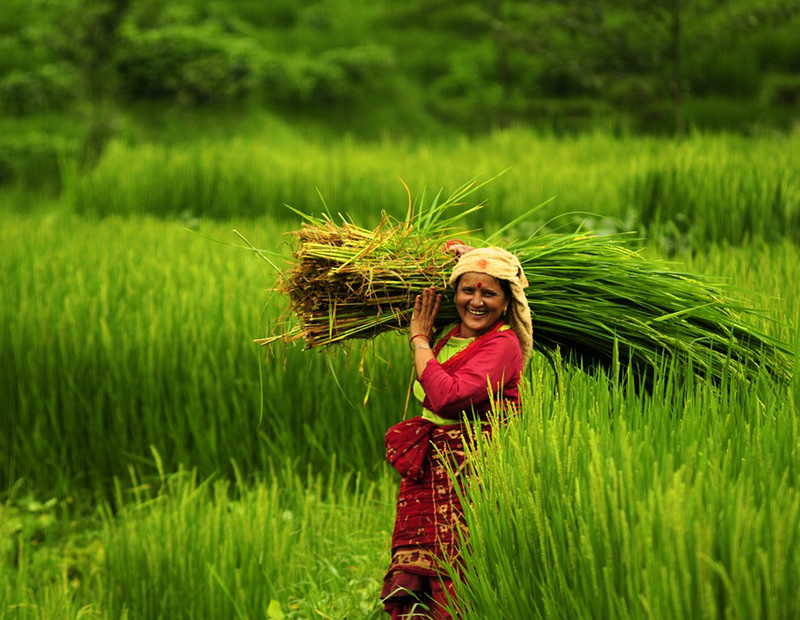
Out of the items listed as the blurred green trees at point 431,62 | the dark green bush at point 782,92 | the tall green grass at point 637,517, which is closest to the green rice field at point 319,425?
the tall green grass at point 637,517

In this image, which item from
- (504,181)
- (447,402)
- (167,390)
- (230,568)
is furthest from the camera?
(504,181)

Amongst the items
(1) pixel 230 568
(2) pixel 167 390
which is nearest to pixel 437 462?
(1) pixel 230 568

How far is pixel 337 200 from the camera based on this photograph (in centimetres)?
629

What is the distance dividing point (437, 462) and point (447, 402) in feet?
0.68

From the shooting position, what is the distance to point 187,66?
1121cm

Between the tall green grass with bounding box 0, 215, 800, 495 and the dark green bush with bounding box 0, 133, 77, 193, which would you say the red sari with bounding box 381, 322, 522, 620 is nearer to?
the tall green grass with bounding box 0, 215, 800, 495

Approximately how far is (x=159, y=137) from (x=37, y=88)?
1619 millimetres

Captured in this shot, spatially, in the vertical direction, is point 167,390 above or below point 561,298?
below

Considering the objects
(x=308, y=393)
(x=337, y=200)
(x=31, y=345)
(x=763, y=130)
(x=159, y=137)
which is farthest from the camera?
(x=159, y=137)

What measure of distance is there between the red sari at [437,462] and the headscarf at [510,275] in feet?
0.17

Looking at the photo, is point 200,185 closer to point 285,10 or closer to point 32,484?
point 32,484

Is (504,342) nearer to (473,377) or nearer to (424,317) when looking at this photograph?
(473,377)

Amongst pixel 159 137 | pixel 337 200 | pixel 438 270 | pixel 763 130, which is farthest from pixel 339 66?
pixel 438 270

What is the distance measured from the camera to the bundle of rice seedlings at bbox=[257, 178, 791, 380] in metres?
2.28
